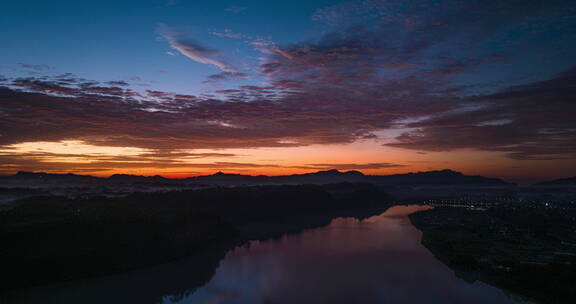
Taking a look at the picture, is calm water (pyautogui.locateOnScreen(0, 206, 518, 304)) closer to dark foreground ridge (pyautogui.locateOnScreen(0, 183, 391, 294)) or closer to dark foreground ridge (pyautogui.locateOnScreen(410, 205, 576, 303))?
dark foreground ridge (pyautogui.locateOnScreen(0, 183, 391, 294))

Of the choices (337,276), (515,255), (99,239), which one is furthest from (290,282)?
(515,255)

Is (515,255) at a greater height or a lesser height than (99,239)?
lesser

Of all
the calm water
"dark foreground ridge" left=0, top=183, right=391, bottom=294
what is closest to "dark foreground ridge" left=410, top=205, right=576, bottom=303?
the calm water

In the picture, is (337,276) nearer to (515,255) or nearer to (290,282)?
(290,282)

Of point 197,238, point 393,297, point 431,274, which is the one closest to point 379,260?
point 431,274

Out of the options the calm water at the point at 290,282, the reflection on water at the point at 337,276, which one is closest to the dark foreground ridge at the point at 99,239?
the calm water at the point at 290,282

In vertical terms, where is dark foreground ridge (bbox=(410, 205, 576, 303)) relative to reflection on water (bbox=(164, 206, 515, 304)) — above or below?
above
